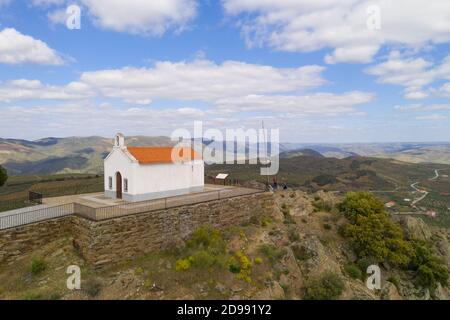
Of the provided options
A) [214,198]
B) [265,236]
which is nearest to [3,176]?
[214,198]

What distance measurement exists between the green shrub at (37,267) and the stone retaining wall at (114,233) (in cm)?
145

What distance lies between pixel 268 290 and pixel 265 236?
593 cm

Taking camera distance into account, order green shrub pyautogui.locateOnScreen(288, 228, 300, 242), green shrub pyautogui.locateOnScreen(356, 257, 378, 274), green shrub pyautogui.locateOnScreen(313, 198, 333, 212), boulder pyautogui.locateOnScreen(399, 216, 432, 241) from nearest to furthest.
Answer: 1. green shrub pyautogui.locateOnScreen(356, 257, 378, 274)
2. green shrub pyautogui.locateOnScreen(288, 228, 300, 242)
3. boulder pyautogui.locateOnScreen(399, 216, 432, 241)
4. green shrub pyautogui.locateOnScreen(313, 198, 333, 212)

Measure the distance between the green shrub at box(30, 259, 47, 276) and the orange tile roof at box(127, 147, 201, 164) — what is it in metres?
9.13

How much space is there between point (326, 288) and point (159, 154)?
1562 centimetres

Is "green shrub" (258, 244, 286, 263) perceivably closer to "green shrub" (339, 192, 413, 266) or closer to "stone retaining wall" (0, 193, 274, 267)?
"stone retaining wall" (0, 193, 274, 267)

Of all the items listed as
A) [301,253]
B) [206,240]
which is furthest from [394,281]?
[206,240]

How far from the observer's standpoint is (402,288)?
22.9m

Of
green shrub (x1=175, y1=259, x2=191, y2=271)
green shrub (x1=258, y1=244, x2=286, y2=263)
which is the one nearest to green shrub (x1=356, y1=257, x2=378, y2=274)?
green shrub (x1=258, y1=244, x2=286, y2=263)

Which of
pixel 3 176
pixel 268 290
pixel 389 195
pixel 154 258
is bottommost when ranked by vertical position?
pixel 389 195

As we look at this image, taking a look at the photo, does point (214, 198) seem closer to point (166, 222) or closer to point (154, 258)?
point (166, 222)

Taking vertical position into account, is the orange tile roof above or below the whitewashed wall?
above

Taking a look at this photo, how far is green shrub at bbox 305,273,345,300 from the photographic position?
18047mm
